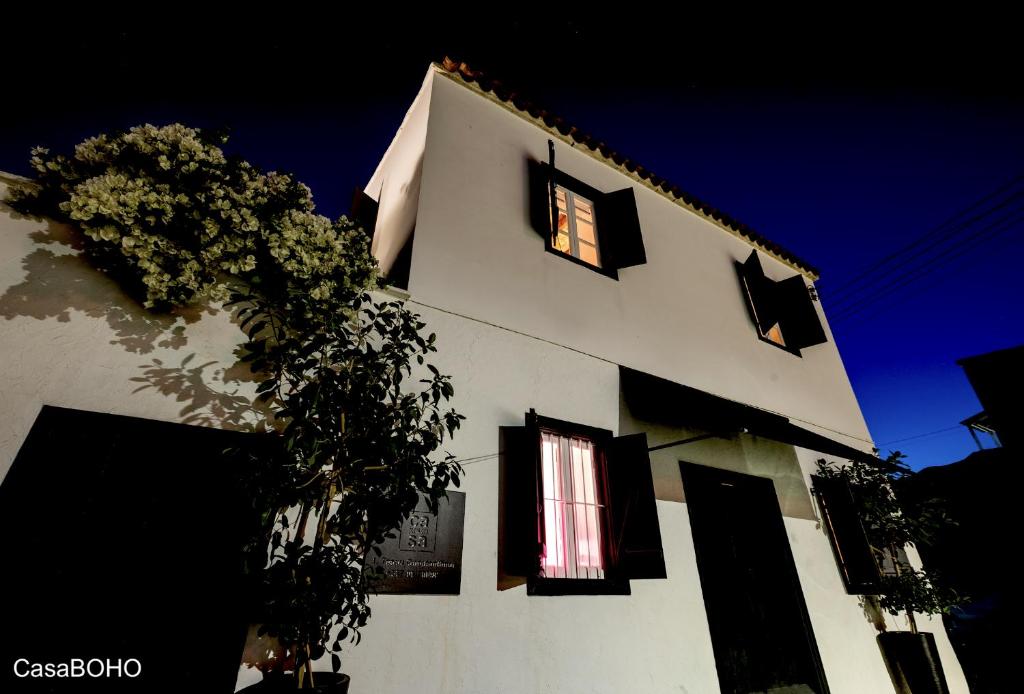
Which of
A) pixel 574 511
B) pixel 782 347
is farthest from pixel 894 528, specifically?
pixel 574 511

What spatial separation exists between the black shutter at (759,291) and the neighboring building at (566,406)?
0.29ft

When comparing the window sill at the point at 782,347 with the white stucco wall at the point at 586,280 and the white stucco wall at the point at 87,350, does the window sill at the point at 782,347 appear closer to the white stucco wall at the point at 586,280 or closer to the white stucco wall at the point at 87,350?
the white stucco wall at the point at 586,280

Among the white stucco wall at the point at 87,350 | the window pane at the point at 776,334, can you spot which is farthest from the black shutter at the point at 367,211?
the window pane at the point at 776,334

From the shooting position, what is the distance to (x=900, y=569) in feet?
17.9

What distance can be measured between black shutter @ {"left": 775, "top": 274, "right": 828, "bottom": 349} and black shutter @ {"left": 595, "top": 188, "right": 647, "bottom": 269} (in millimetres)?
3427

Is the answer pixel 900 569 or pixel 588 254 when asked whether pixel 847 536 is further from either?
pixel 588 254

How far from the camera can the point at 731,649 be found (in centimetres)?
403

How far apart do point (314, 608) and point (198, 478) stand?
115cm

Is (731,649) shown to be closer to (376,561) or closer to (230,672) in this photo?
(376,561)

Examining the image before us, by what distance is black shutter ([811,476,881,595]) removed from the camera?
5086 millimetres

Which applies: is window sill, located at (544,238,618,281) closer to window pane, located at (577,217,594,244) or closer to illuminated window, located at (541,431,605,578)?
window pane, located at (577,217,594,244)

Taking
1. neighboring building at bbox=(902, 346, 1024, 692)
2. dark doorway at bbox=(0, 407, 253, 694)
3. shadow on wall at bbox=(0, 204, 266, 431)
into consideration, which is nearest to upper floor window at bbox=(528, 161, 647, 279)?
Answer: shadow on wall at bbox=(0, 204, 266, 431)

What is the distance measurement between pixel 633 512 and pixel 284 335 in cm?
303

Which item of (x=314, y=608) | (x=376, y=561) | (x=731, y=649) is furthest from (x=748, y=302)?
(x=314, y=608)
